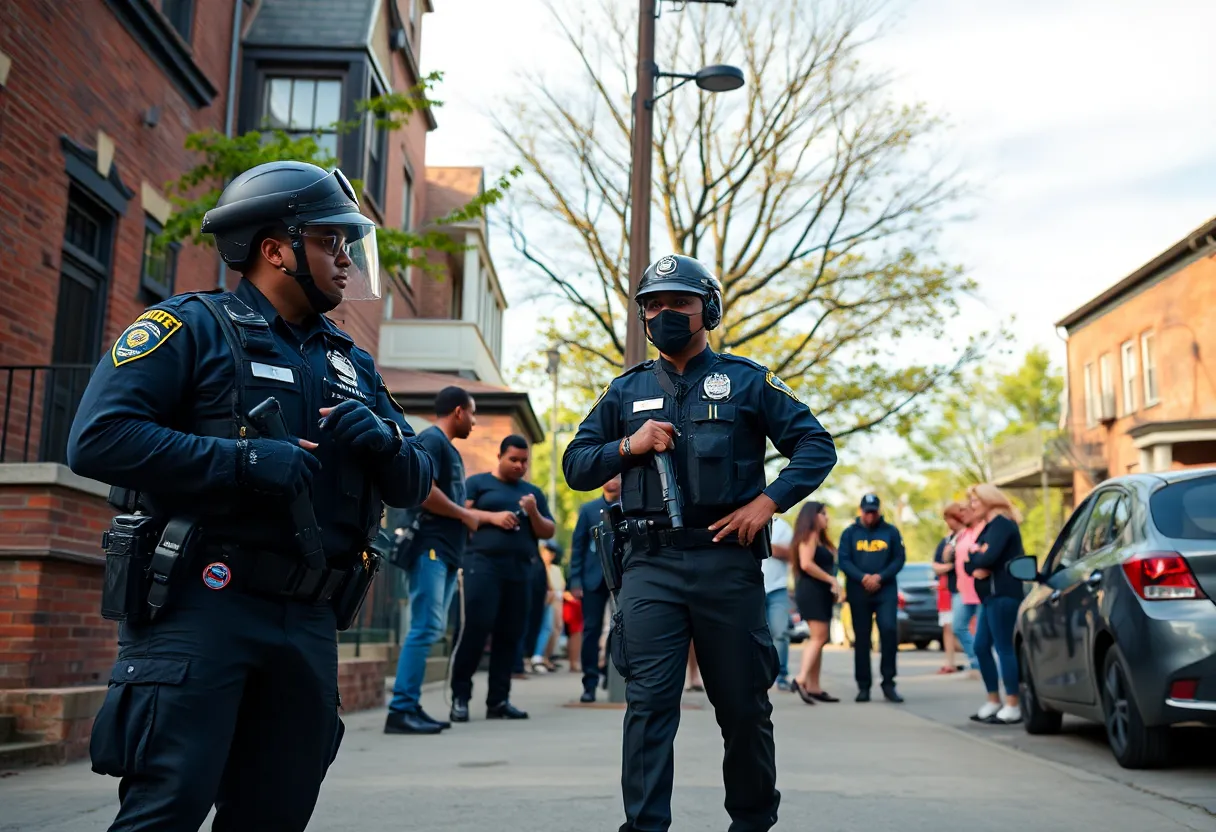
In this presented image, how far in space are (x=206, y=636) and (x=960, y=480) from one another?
5863 centimetres

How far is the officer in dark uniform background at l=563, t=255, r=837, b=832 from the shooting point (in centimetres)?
432

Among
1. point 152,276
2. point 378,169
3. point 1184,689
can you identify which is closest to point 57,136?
point 152,276

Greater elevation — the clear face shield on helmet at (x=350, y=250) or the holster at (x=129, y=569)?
the clear face shield on helmet at (x=350, y=250)

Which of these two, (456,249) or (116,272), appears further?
(456,249)

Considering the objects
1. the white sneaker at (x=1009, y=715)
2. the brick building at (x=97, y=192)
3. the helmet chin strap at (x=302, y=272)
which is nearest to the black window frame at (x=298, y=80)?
the brick building at (x=97, y=192)

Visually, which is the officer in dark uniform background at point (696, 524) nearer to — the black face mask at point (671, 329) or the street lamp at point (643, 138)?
the black face mask at point (671, 329)

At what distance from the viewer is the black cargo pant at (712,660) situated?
14.1ft

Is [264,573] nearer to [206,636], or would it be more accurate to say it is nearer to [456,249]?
[206,636]

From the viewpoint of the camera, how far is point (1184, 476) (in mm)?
7328

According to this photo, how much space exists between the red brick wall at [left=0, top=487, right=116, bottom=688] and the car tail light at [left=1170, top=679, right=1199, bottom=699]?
5.86 m

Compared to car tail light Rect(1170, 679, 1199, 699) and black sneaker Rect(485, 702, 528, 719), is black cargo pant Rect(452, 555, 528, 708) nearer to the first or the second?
black sneaker Rect(485, 702, 528, 719)

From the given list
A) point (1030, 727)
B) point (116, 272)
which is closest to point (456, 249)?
point (116, 272)

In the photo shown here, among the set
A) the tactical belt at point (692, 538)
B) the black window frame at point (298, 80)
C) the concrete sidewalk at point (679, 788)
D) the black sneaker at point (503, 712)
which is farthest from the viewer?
the black window frame at point (298, 80)

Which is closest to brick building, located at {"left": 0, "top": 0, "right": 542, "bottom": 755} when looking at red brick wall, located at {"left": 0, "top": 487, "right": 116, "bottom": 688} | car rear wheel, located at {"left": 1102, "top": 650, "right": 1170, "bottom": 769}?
red brick wall, located at {"left": 0, "top": 487, "right": 116, "bottom": 688}
